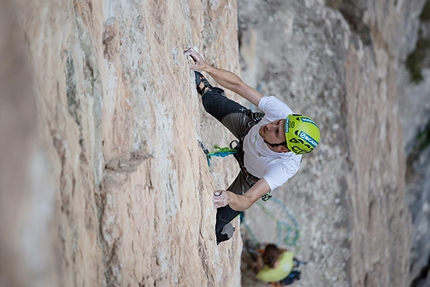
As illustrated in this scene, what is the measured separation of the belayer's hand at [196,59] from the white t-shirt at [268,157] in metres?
0.69

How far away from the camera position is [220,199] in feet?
13.5

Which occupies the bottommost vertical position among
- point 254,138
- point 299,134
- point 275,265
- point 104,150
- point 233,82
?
point 275,265

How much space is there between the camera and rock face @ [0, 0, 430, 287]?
2.16 metres

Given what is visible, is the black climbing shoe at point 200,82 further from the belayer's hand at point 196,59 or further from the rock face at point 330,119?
the rock face at point 330,119

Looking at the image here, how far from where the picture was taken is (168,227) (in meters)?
3.50

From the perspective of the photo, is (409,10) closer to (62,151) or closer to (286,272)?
(286,272)

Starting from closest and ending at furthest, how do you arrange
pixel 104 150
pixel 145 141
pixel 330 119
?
1. pixel 104 150
2. pixel 145 141
3. pixel 330 119

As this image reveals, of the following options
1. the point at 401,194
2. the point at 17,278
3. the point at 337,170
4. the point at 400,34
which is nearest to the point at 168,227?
the point at 17,278

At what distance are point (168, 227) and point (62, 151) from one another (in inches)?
50.9

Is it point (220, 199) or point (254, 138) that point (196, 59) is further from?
point (220, 199)

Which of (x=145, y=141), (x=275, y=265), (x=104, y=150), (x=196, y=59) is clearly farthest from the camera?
(x=275, y=265)

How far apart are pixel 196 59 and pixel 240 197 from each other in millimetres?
1392

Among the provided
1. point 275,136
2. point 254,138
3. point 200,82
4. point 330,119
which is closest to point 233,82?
point 200,82

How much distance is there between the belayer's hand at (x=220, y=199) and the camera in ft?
13.5
